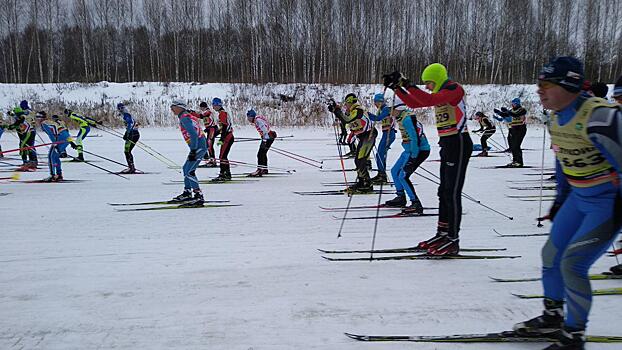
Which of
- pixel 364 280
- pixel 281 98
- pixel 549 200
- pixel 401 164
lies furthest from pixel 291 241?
pixel 281 98

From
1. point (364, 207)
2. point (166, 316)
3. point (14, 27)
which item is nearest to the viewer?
point (166, 316)

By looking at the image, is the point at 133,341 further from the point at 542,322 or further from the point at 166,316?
the point at 542,322

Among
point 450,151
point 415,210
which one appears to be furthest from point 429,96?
point 415,210

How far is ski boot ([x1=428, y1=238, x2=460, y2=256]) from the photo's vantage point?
472 centimetres

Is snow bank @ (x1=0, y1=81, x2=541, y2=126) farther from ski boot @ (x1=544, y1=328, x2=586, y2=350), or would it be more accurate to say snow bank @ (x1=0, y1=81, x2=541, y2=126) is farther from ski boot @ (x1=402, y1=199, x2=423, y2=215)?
ski boot @ (x1=544, y1=328, x2=586, y2=350)

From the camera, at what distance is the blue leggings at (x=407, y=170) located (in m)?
6.70

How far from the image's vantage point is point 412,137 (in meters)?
6.79

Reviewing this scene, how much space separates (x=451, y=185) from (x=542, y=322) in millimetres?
1997

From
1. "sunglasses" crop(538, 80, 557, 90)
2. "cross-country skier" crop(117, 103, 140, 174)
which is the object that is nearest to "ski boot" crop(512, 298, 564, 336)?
"sunglasses" crop(538, 80, 557, 90)

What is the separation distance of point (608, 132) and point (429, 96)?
2.09m

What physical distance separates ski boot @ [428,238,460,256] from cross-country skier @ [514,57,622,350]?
6.38 feet

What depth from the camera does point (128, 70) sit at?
35719mm

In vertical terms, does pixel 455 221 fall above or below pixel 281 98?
below

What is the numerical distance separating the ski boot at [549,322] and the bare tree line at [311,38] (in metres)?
30.9
